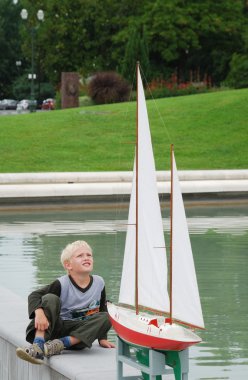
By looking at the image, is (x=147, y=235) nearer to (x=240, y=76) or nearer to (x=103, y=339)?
(x=103, y=339)

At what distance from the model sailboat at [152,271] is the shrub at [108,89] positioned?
36498 millimetres

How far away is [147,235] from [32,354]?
4.06 ft

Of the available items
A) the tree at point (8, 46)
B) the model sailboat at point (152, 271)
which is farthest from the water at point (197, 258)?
the tree at point (8, 46)

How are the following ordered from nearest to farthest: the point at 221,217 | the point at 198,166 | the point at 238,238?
1. the point at 238,238
2. the point at 221,217
3. the point at 198,166

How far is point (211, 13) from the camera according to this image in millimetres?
68750

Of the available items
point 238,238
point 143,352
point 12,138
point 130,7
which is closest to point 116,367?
point 143,352

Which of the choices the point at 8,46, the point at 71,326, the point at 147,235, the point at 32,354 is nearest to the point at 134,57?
the point at 71,326

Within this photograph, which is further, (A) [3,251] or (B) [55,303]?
(A) [3,251]

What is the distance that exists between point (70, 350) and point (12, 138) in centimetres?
2670

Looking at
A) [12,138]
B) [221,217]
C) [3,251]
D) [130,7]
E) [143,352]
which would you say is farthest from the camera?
[130,7]

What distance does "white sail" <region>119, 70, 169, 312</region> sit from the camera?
7473 mm

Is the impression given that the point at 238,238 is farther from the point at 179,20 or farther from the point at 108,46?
the point at 108,46

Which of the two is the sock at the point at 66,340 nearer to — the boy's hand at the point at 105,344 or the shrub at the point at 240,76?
the boy's hand at the point at 105,344

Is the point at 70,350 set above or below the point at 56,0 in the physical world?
below
